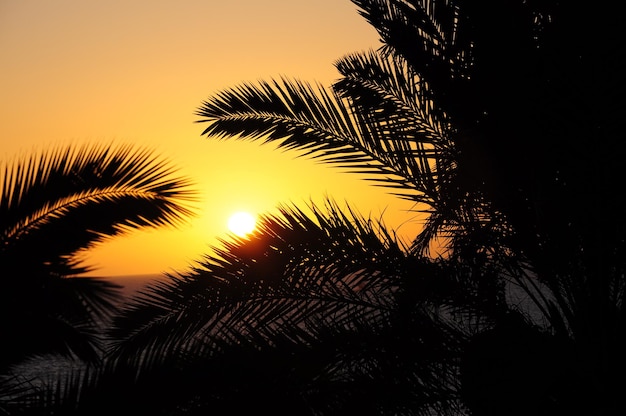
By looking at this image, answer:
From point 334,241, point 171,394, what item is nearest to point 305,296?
point 334,241

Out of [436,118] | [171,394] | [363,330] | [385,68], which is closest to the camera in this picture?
[171,394]

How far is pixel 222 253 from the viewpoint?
419 cm

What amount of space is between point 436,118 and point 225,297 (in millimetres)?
2080

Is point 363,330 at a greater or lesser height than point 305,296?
lesser

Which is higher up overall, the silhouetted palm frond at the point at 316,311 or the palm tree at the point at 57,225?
the palm tree at the point at 57,225

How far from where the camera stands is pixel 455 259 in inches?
181

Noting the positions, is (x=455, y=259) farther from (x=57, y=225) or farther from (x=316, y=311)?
(x=57, y=225)

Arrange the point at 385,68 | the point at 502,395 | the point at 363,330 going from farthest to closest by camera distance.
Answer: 1. the point at 385,68
2. the point at 363,330
3. the point at 502,395

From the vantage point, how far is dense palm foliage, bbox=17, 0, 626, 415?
3.63 m

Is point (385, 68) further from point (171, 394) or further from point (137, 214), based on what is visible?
point (171, 394)

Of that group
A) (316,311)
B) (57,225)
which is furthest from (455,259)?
(57,225)

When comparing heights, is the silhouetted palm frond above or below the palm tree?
below

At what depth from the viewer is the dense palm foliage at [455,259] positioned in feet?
11.9

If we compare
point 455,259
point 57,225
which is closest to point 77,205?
point 57,225
